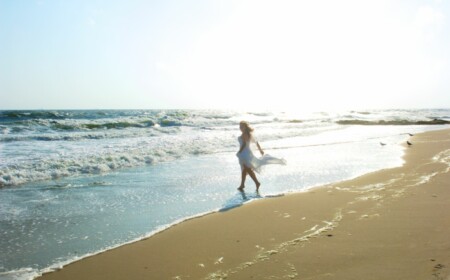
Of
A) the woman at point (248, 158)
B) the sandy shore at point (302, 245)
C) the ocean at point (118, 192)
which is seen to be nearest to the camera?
the sandy shore at point (302, 245)

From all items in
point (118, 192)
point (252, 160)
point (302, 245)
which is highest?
point (252, 160)

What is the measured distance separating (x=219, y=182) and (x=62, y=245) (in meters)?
4.69

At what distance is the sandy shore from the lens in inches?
142

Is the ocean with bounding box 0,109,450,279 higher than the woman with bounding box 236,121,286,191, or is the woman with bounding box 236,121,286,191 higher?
the woman with bounding box 236,121,286,191

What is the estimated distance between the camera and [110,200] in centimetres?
724

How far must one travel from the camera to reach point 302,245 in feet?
14.0

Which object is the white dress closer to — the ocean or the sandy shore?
the ocean

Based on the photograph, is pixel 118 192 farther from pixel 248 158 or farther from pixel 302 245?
pixel 302 245

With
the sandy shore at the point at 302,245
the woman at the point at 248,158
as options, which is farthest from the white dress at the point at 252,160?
the sandy shore at the point at 302,245

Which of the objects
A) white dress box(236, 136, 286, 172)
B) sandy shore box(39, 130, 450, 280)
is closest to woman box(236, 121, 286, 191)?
white dress box(236, 136, 286, 172)

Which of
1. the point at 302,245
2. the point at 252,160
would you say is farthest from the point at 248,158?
the point at 302,245

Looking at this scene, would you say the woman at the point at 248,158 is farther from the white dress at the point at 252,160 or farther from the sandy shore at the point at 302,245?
the sandy shore at the point at 302,245

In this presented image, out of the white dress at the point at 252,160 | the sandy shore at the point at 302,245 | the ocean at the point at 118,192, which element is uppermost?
the white dress at the point at 252,160

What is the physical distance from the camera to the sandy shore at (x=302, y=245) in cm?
360
